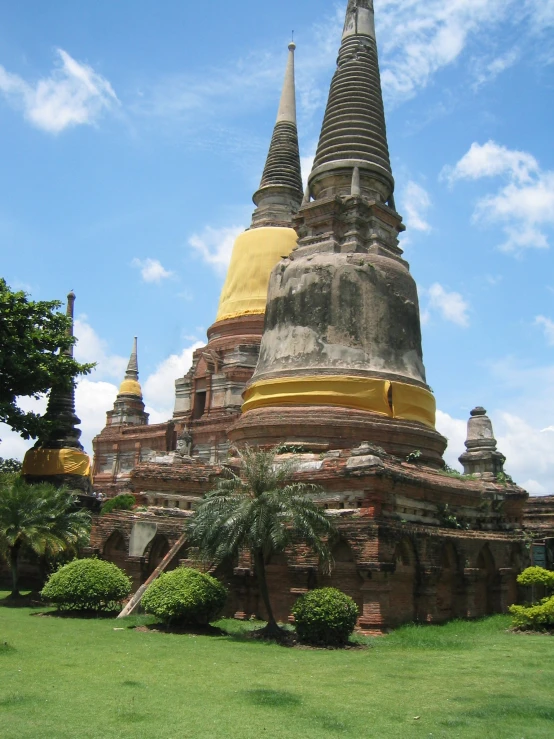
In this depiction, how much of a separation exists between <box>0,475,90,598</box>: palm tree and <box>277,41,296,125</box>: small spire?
26.0m

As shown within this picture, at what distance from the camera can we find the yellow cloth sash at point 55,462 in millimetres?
29219

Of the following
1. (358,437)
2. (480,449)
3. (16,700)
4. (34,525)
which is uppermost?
(480,449)

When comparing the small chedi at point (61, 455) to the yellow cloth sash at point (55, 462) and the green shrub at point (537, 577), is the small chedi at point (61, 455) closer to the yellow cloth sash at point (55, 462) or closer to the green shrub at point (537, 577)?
the yellow cloth sash at point (55, 462)

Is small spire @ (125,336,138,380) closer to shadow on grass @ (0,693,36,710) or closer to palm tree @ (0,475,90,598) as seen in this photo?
palm tree @ (0,475,90,598)

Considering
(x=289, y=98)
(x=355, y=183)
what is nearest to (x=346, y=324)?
(x=355, y=183)

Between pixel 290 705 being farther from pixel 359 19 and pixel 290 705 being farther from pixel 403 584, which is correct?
pixel 359 19

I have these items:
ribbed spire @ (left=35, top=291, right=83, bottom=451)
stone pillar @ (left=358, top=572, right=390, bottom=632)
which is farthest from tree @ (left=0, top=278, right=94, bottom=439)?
stone pillar @ (left=358, top=572, right=390, bottom=632)

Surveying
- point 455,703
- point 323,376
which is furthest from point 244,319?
point 455,703

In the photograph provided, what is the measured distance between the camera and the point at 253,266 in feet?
115

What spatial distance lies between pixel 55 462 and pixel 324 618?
18824mm

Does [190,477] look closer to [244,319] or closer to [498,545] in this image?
[498,545]

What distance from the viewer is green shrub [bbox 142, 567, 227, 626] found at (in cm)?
1373

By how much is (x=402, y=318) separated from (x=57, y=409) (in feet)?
50.8

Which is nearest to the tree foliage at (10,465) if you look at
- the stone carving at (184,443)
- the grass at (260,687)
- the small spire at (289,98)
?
the stone carving at (184,443)
